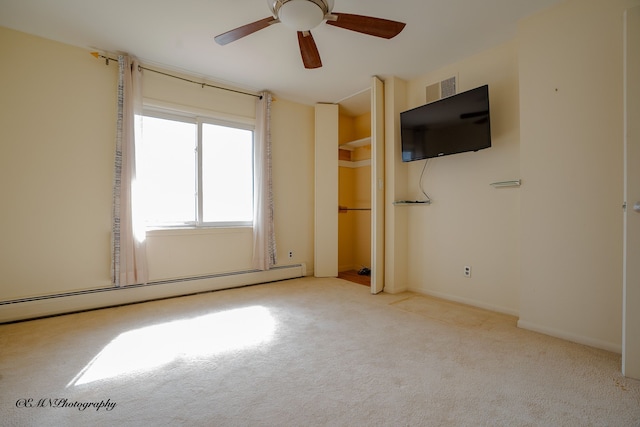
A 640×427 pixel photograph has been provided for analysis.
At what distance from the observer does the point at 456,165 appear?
307 centimetres

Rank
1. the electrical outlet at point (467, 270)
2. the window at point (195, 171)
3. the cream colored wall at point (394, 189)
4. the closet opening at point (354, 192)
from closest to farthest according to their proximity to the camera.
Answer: the electrical outlet at point (467, 270) → the window at point (195, 171) → the cream colored wall at point (394, 189) → the closet opening at point (354, 192)

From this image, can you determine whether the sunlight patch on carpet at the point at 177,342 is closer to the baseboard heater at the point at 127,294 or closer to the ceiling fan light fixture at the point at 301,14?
the baseboard heater at the point at 127,294

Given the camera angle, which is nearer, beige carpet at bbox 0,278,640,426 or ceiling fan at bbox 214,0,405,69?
beige carpet at bbox 0,278,640,426

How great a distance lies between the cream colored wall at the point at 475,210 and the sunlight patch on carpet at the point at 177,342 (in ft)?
6.65

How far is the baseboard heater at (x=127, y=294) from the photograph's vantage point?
2494mm

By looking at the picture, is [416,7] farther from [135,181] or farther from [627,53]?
[135,181]

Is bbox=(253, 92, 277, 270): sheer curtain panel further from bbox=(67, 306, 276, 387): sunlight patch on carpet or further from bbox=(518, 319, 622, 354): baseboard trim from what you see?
bbox=(518, 319, 622, 354): baseboard trim

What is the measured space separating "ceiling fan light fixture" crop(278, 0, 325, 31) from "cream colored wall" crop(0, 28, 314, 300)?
1.98 metres

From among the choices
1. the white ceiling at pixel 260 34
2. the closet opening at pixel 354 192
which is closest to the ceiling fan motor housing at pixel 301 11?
the white ceiling at pixel 260 34

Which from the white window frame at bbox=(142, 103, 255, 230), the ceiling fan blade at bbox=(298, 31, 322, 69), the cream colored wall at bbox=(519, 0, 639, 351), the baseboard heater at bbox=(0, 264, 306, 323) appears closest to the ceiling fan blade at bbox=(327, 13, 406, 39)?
the ceiling fan blade at bbox=(298, 31, 322, 69)

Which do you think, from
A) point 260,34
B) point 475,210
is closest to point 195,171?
point 260,34

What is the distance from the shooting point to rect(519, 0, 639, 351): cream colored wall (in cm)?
194

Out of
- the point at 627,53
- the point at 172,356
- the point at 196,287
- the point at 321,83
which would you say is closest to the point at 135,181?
the point at 196,287

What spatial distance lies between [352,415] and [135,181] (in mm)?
2947
